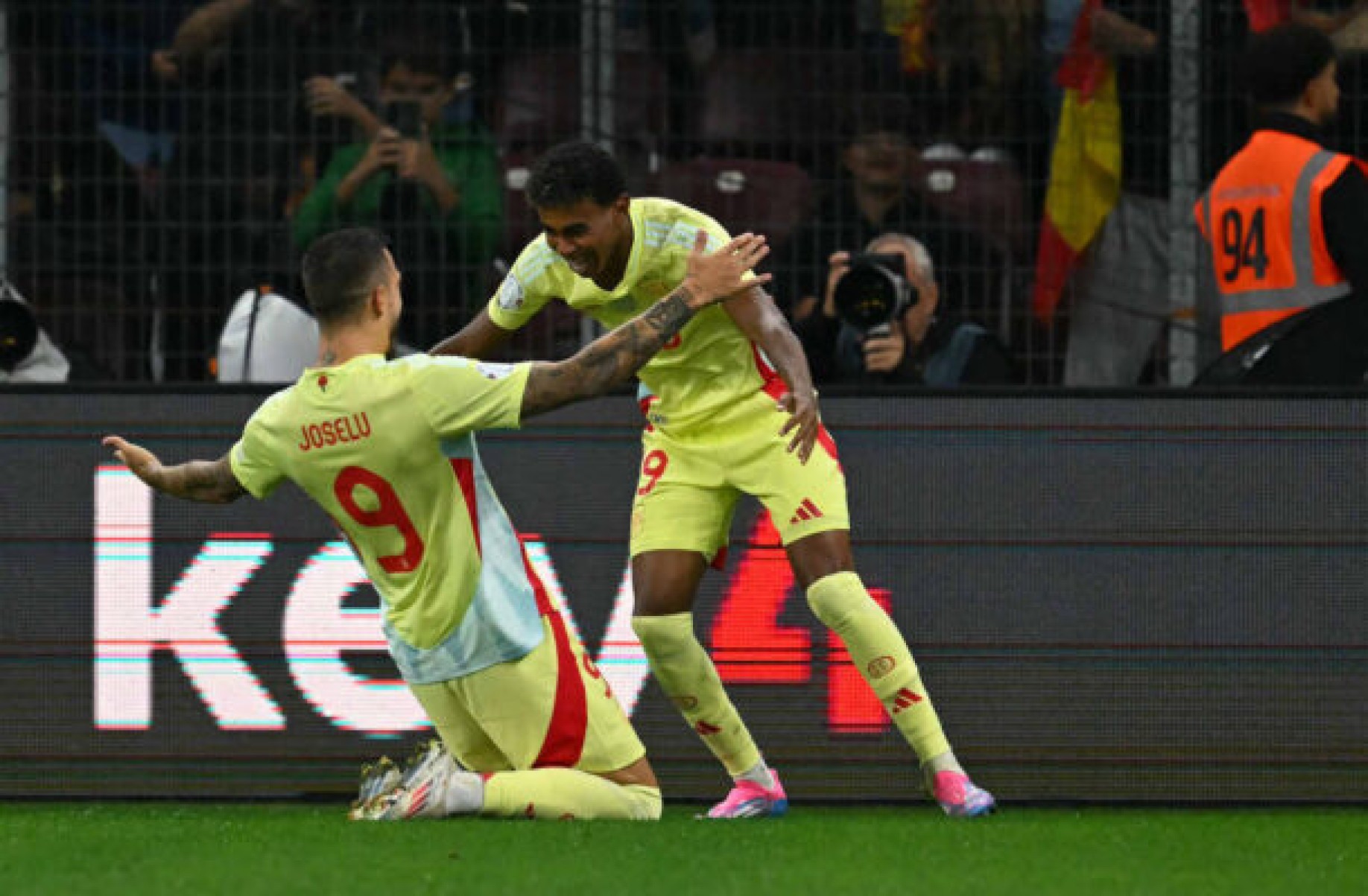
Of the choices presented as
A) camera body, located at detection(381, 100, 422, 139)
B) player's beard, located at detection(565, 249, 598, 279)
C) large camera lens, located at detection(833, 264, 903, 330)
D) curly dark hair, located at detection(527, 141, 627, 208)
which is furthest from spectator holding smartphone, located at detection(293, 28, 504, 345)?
curly dark hair, located at detection(527, 141, 627, 208)

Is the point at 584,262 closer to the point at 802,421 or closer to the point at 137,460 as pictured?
the point at 802,421

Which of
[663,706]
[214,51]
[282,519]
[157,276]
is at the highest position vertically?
[214,51]

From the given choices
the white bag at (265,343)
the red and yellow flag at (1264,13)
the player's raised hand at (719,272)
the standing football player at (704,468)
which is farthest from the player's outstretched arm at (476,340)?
the red and yellow flag at (1264,13)

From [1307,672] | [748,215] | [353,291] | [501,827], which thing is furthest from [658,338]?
[748,215]

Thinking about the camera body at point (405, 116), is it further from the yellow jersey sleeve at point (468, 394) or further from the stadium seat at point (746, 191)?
the yellow jersey sleeve at point (468, 394)

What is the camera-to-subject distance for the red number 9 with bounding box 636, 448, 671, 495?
681 centimetres

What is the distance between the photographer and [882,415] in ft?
23.6

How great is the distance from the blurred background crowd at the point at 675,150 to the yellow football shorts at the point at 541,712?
258cm

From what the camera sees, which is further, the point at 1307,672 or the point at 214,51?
the point at 214,51

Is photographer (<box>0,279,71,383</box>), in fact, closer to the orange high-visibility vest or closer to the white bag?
the white bag

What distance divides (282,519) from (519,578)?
4.08 ft

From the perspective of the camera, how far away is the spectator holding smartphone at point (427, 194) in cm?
877

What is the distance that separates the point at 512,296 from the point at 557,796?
139 cm

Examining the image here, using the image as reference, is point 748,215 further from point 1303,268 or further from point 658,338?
point 658,338
